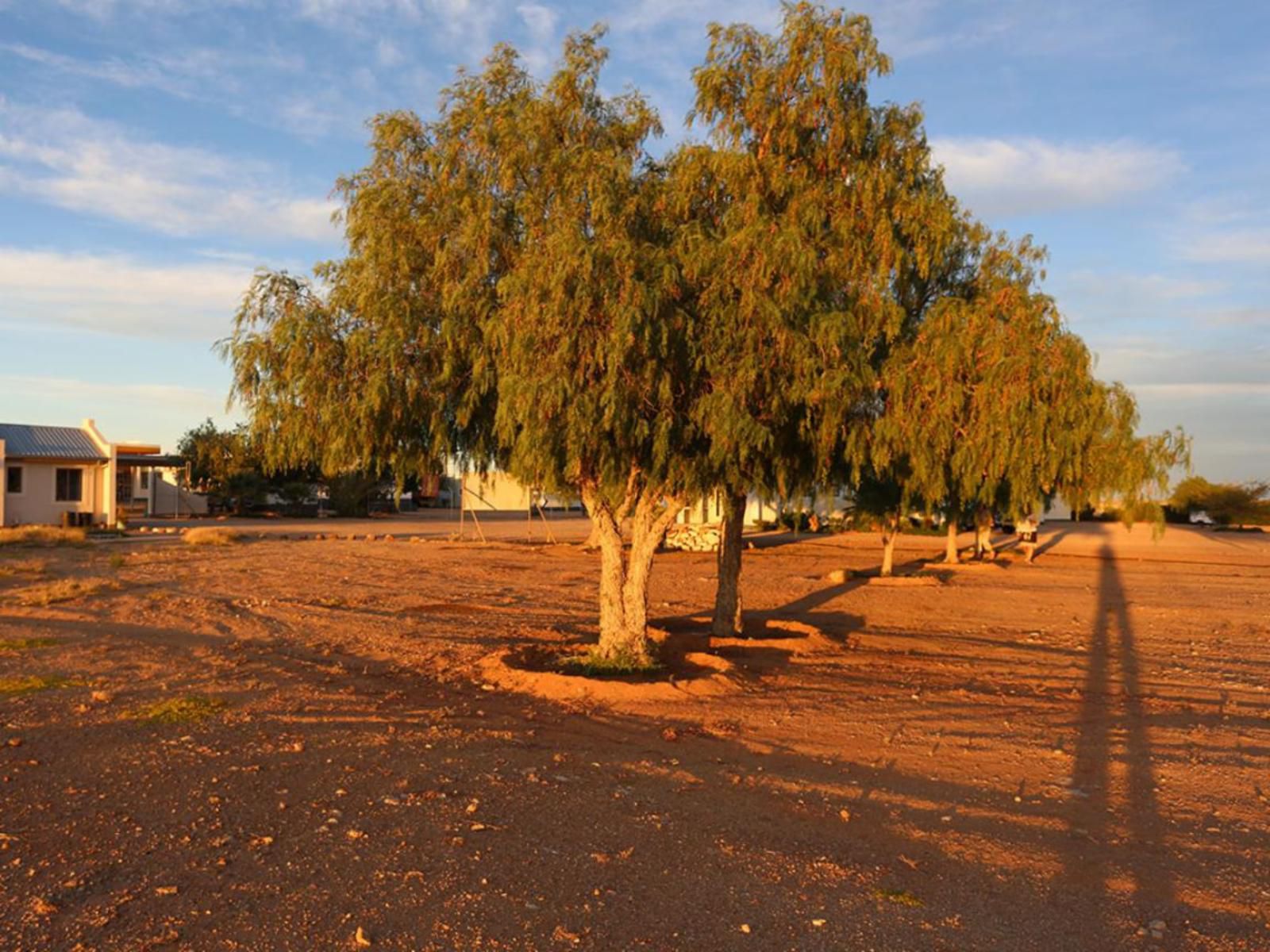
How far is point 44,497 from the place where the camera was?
43.1 meters

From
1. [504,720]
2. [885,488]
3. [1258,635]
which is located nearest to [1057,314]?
[504,720]

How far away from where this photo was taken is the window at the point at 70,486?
4362 cm

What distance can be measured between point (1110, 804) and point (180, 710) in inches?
316

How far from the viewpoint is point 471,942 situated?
17.3 ft

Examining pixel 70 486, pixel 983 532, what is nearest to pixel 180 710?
pixel 983 532

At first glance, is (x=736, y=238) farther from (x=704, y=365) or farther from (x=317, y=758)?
(x=317, y=758)

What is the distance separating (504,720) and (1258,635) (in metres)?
14.7

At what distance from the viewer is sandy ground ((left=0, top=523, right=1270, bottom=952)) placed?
5.65 meters

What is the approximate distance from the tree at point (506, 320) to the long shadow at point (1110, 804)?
4.85 meters

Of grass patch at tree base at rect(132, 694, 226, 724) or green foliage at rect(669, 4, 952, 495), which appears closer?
grass patch at tree base at rect(132, 694, 226, 724)

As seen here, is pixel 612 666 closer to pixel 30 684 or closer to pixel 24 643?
pixel 30 684

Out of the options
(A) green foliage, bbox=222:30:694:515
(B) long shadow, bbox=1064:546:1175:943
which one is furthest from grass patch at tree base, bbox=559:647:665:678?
(B) long shadow, bbox=1064:546:1175:943

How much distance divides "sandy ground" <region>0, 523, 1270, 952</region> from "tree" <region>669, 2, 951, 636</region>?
301cm

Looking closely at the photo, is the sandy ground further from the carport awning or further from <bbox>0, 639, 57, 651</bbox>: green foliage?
the carport awning
